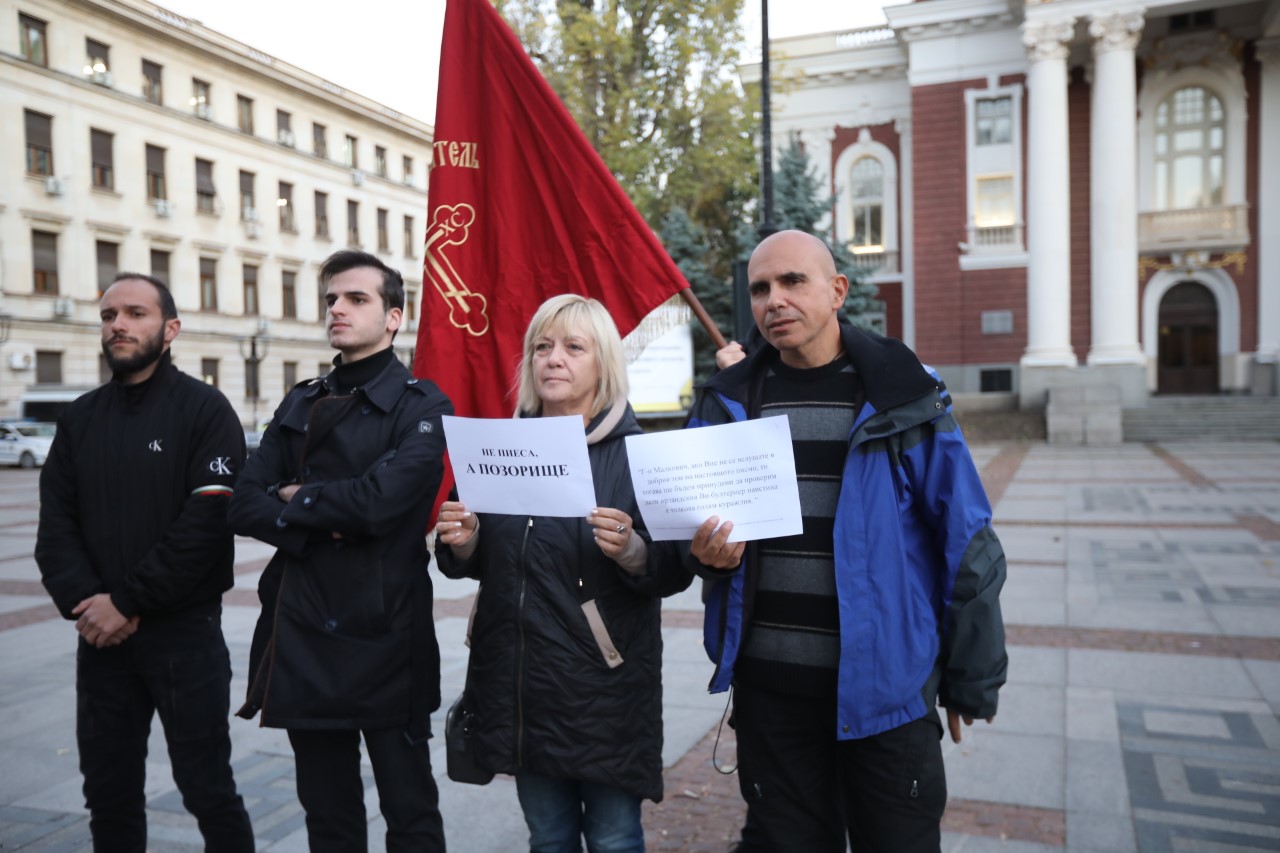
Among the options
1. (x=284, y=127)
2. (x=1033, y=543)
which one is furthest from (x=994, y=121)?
(x=284, y=127)

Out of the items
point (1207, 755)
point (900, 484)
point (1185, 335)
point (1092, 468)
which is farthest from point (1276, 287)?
point (900, 484)

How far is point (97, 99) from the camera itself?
36656 millimetres

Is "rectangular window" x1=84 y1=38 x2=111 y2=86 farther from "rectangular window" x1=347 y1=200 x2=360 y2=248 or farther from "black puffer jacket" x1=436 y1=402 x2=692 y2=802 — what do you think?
"black puffer jacket" x1=436 y1=402 x2=692 y2=802

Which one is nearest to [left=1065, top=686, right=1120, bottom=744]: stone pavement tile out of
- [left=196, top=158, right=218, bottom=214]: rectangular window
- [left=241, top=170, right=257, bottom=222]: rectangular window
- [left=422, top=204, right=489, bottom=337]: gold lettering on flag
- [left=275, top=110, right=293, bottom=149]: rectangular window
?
[left=422, top=204, right=489, bottom=337]: gold lettering on flag

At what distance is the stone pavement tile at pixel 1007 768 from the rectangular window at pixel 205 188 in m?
42.6

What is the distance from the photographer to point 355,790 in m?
3.21

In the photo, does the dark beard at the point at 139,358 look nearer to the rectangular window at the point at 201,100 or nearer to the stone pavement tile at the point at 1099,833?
the stone pavement tile at the point at 1099,833

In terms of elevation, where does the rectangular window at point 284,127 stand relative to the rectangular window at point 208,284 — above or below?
above

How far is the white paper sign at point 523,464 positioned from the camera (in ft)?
8.56

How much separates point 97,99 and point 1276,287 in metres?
40.7

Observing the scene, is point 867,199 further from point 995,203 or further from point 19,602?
point 19,602

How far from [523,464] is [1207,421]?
27529 millimetres

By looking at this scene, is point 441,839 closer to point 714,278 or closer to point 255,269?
point 714,278

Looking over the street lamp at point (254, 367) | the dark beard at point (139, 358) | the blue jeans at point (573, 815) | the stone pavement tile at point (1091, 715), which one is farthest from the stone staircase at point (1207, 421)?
the street lamp at point (254, 367)
